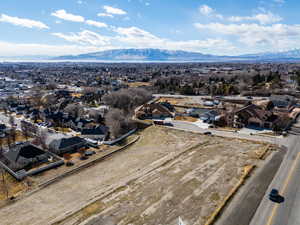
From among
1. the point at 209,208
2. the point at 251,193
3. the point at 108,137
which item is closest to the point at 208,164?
the point at 251,193

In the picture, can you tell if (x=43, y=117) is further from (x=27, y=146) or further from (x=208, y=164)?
(x=208, y=164)

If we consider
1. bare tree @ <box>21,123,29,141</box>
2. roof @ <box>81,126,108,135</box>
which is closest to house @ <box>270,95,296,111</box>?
roof @ <box>81,126,108,135</box>

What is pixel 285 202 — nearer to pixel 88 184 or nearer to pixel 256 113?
pixel 88 184

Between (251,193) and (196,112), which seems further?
(196,112)

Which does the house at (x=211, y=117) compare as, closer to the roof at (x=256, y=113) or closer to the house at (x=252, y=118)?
the house at (x=252, y=118)

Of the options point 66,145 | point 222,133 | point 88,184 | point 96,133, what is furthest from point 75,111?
point 222,133

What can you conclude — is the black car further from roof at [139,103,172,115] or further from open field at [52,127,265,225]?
roof at [139,103,172,115]
